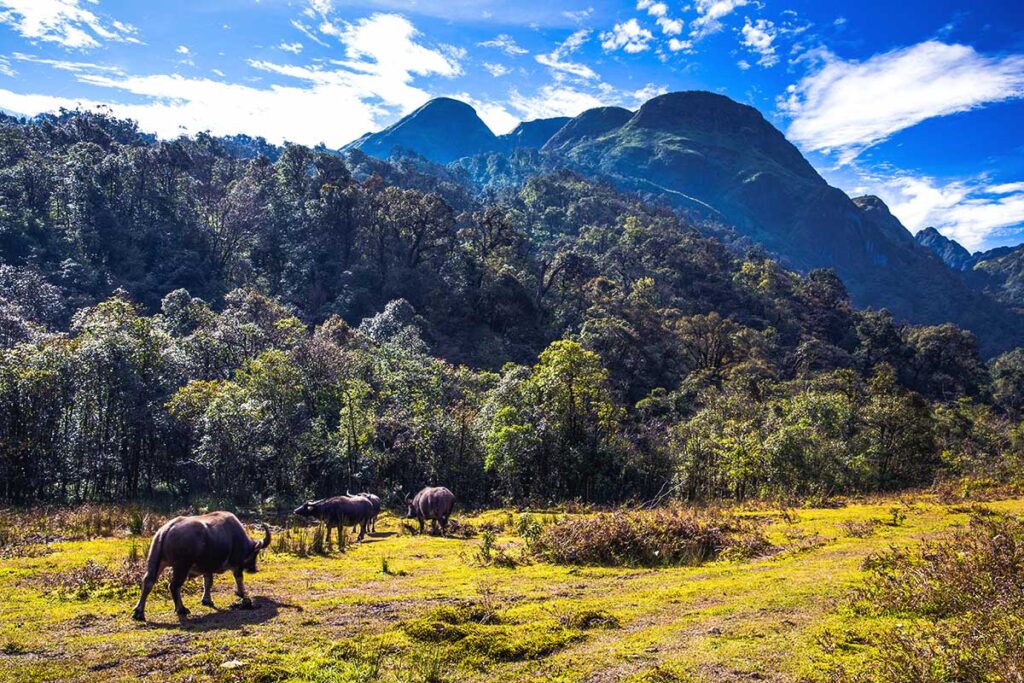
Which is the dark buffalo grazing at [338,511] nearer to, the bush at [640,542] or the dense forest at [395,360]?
the bush at [640,542]

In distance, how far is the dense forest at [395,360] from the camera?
31047mm

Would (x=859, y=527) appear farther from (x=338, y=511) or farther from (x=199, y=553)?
(x=199, y=553)

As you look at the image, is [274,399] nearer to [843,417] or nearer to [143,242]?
[843,417]

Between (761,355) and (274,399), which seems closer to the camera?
(274,399)

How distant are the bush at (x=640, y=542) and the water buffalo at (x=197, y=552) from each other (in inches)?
313

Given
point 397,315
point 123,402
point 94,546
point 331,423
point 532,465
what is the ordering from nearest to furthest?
point 94,546, point 123,402, point 532,465, point 331,423, point 397,315

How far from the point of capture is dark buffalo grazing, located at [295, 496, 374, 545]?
20875 millimetres

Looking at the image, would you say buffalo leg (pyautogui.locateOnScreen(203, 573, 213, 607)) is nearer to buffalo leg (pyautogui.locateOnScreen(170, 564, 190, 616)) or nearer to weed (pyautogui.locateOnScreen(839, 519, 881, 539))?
buffalo leg (pyautogui.locateOnScreen(170, 564, 190, 616))

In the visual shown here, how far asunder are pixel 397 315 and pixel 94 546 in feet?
157

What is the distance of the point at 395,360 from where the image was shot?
1672 inches

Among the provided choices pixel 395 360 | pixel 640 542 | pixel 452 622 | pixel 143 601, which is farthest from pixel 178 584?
pixel 395 360

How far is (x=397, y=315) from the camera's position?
6350cm

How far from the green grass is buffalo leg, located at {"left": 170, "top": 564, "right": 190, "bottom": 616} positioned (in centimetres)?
28

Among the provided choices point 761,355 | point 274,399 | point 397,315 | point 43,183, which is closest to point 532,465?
point 274,399
